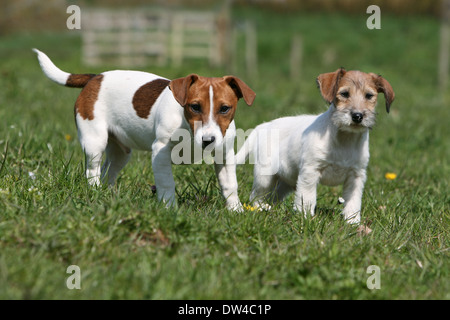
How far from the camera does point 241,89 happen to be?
429 cm

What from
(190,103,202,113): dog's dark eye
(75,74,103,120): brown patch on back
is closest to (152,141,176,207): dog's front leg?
(190,103,202,113): dog's dark eye

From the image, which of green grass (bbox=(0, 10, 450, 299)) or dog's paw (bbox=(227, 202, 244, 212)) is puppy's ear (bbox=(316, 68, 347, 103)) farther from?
dog's paw (bbox=(227, 202, 244, 212))

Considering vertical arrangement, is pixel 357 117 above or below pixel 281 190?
above

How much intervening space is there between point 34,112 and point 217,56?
13993 millimetres

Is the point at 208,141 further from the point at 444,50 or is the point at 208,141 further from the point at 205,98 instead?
the point at 444,50

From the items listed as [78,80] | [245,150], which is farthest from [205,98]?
[78,80]

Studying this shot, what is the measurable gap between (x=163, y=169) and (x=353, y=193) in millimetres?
1638

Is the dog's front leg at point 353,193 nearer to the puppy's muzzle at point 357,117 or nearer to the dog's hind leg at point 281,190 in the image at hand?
the puppy's muzzle at point 357,117

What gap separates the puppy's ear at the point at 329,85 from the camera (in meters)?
4.67

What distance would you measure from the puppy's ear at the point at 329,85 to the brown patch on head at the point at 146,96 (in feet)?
4.41

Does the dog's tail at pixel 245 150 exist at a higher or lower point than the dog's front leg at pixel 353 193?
higher

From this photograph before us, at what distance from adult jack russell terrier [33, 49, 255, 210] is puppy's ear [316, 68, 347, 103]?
71 cm

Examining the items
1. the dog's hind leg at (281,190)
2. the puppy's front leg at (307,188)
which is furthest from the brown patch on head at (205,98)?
the dog's hind leg at (281,190)
